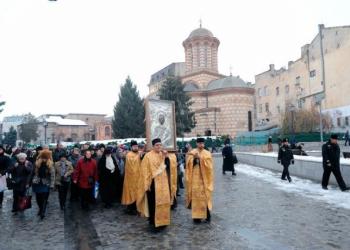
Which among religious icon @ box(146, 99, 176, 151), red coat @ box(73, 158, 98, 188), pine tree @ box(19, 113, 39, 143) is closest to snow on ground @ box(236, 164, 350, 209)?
religious icon @ box(146, 99, 176, 151)

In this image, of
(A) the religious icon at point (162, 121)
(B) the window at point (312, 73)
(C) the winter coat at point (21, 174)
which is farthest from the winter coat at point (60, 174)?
(B) the window at point (312, 73)

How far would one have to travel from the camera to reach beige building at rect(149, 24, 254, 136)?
54.5m

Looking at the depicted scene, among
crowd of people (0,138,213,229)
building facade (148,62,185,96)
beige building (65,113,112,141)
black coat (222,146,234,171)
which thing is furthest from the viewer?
building facade (148,62,185,96)

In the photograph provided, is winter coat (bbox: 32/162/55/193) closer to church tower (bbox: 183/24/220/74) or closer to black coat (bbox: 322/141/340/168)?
black coat (bbox: 322/141/340/168)

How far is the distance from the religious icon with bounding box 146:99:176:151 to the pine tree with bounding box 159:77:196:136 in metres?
34.1

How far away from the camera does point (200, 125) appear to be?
55.1 m

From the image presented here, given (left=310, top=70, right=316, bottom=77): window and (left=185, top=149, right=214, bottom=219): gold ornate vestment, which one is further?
(left=310, top=70, right=316, bottom=77): window

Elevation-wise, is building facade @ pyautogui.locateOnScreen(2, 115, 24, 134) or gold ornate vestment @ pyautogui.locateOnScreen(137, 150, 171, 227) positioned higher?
building facade @ pyautogui.locateOnScreen(2, 115, 24, 134)

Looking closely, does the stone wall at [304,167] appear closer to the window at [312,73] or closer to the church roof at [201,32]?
the window at [312,73]

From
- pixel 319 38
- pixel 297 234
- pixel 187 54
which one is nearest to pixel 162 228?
pixel 297 234

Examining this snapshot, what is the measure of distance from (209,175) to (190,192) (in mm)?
528

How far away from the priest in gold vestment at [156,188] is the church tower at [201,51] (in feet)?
170

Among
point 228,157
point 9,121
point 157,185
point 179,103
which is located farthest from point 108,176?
point 9,121

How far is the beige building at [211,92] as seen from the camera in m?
54.5
